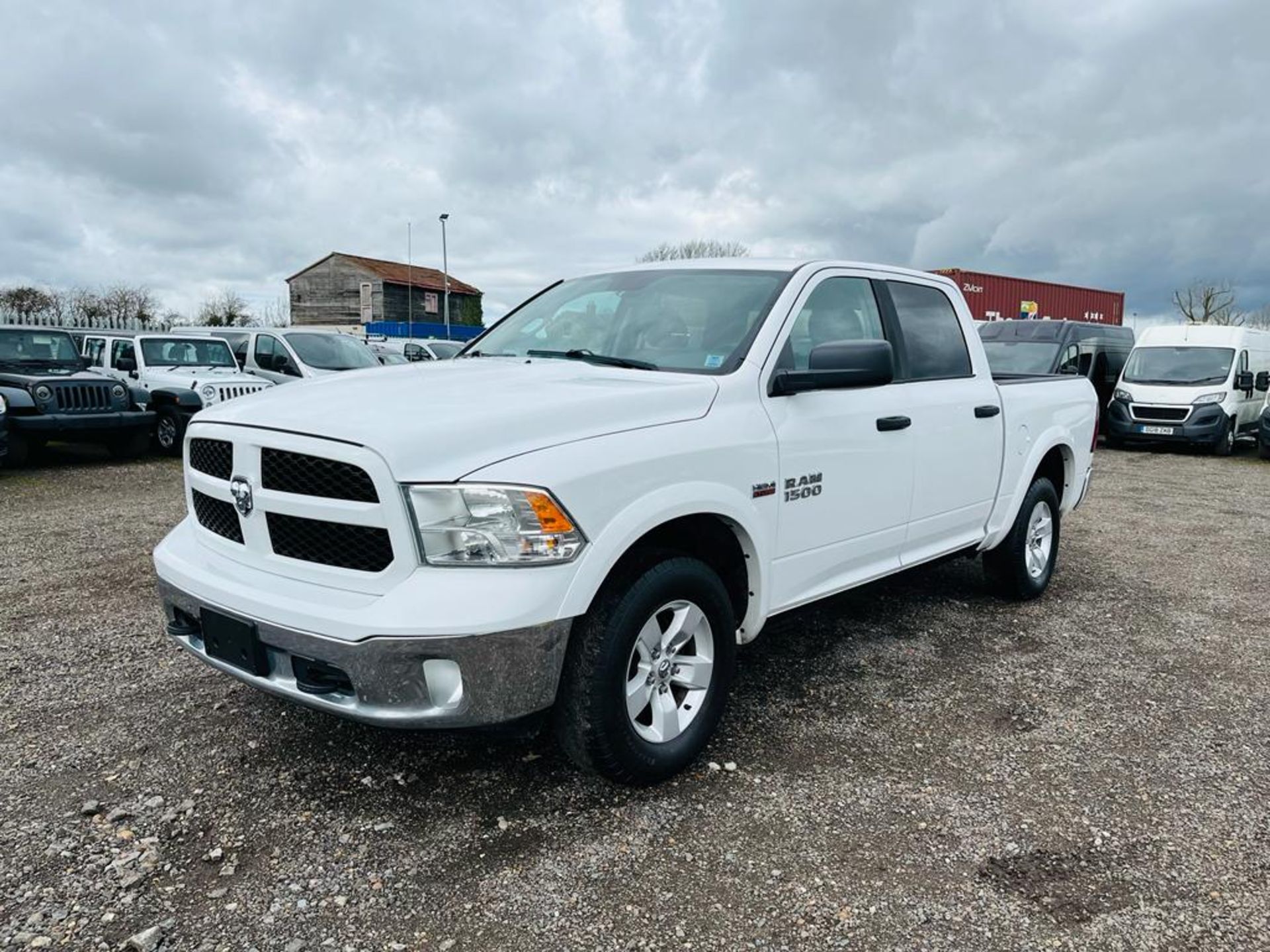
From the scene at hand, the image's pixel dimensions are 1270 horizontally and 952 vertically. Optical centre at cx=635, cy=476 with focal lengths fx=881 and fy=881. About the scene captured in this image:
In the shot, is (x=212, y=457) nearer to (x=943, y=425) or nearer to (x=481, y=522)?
(x=481, y=522)

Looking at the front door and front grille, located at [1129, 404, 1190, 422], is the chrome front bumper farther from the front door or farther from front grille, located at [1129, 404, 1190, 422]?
front grille, located at [1129, 404, 1190, 422]

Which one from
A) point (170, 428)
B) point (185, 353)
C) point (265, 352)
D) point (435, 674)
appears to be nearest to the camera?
point (435, 674)

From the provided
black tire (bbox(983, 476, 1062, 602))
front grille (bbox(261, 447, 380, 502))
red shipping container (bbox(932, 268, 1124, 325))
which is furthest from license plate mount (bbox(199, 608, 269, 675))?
red shipping container (bbox(932, 268, 1124, 325))

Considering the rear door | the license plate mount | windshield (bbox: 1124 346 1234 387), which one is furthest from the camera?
windshield (bbox: 1124 346 1234 387)

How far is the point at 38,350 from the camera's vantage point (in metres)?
11.3

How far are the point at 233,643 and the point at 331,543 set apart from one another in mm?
474

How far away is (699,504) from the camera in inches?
115

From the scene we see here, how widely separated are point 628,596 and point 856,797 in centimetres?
111

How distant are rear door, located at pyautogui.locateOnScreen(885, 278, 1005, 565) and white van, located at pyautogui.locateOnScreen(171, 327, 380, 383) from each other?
9.85 meters

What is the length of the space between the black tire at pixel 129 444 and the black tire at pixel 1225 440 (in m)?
15.7

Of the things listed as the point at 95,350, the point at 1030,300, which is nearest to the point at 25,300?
the point at 95,350

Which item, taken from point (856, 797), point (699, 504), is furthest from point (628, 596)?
point (856, 797)

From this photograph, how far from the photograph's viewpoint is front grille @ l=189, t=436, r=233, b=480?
2.93m

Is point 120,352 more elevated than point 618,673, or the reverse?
point 120,352
